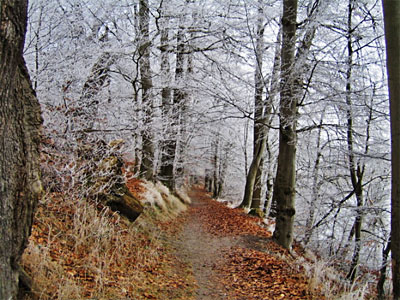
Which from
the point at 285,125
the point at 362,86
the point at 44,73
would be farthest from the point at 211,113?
the point at 44,73

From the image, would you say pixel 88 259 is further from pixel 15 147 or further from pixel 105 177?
pixel 15 147

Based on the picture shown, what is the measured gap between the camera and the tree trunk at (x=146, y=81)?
7.04 m

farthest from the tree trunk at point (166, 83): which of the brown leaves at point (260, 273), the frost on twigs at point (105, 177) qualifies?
the brown leaves at point (260, 273)

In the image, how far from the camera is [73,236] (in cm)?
404

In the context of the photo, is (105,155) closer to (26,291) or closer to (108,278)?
(108,278)

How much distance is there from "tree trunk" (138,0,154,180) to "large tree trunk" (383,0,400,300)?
4572 millimetres

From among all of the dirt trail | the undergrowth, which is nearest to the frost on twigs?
the undergrowth

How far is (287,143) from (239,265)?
3.00 m

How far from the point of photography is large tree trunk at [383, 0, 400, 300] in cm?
310

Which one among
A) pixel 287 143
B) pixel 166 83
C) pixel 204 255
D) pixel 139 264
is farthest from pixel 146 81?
pixel 139 264

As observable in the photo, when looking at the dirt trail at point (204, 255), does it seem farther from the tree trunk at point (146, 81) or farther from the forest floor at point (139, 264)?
the tree trunk at point (146, 81)

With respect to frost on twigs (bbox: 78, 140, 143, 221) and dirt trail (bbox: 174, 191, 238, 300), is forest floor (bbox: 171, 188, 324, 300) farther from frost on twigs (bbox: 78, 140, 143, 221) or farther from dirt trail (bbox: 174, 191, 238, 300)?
frost on twigs (bbox: 78, 140, 143, 221)

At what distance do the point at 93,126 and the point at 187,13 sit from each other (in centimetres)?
466

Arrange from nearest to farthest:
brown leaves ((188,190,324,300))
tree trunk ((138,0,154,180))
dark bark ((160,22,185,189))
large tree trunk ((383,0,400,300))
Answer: large tree trunk ((383,0,400,300))
brown leaves ((188,190,324,300))
tree trunk ((138,0,154,180))
dark bark ((160,22,185,189))
